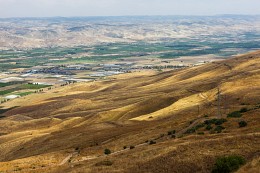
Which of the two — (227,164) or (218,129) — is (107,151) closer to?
(218,129)

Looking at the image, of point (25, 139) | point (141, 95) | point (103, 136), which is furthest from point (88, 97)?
point (103, 136)

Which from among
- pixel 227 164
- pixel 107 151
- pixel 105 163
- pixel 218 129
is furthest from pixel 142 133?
pixel 227 164

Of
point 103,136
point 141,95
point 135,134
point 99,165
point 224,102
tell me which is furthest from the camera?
point 141,95

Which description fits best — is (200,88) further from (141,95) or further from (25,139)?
(25,139)

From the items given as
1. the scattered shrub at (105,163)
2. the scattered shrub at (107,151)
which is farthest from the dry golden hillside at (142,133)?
the scattered shrub at (107,151)

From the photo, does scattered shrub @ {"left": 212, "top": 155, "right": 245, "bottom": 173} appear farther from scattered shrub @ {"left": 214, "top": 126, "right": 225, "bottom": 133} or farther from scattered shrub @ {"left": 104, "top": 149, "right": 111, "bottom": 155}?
scattered shrub @ {"left": 104, "top": 149, "right": 111, "bottom": 155}
